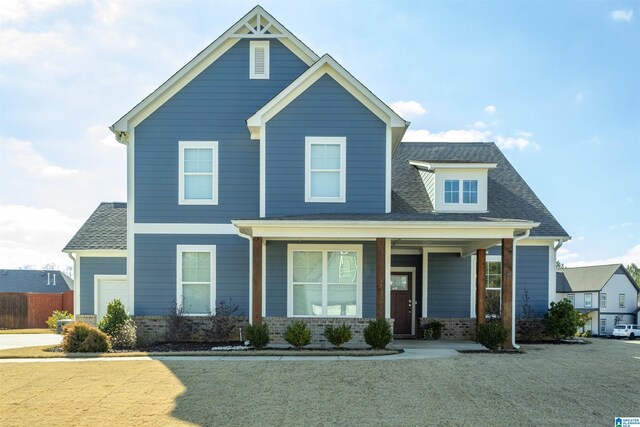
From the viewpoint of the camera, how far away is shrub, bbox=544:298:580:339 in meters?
17.7

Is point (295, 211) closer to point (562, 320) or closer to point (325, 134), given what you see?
point (325, 134)

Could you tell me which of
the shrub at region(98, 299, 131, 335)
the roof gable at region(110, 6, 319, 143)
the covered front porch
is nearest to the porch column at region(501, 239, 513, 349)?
the covered front porch

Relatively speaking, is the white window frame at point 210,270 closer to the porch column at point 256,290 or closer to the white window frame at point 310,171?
the porch column at point 256,290

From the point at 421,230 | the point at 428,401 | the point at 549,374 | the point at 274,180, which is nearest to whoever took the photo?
the point at 428,401

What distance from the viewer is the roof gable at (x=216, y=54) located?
54.3 feet

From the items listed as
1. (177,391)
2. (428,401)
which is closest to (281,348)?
(177,391)

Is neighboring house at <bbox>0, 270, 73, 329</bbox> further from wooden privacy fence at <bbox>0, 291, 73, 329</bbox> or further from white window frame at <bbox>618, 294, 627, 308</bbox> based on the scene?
white window frame at <bbox>618, 294, 627, 308</bbox>

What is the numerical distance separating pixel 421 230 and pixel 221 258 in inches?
243

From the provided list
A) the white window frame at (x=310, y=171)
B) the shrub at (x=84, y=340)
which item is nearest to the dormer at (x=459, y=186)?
the white window frame at (x=310, y=171)

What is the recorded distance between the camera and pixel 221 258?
16.5 m

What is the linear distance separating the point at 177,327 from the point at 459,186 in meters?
10.1

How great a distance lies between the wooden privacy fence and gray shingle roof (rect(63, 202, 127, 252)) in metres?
7.96

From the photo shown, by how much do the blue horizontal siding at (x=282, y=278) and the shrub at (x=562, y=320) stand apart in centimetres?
647

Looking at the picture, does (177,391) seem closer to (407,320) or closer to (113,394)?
(113,394)
